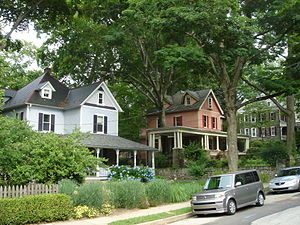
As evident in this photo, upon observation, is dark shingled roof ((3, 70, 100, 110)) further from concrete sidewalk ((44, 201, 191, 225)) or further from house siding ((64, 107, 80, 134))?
concrete sidewalk ((44, 201, 191, 225))

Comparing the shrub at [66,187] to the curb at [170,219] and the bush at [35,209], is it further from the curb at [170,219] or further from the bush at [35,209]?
the curb at [170,219]

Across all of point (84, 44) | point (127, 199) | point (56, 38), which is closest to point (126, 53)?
point (84, 44)

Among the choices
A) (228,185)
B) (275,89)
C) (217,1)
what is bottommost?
(228,185)

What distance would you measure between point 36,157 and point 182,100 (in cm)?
3410

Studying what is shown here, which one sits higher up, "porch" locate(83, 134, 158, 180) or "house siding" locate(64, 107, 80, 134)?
"house siding" locate(64, 107, 80, 134)

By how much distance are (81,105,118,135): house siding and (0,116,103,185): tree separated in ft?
55.8

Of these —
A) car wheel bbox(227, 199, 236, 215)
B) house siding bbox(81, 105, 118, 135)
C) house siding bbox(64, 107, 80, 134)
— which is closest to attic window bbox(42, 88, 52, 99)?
house siding bbox(64, 107, 80, 134)

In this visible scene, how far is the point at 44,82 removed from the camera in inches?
1346

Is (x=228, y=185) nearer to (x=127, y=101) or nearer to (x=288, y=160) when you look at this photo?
(x=288, y=160)

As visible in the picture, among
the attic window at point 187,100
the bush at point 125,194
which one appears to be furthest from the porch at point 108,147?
the bush at point 125,194

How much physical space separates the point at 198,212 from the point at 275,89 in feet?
46.4

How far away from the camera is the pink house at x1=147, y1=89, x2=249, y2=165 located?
43.4m

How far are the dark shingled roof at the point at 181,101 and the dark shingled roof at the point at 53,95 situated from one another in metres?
13.7

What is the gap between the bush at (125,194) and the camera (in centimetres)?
1567
